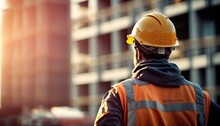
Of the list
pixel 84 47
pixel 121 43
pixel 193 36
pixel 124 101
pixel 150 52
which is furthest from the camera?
pixel 84 47

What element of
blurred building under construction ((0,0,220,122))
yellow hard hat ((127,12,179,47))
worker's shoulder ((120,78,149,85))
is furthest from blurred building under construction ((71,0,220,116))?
worker's shoulder ((120,78,149,85))

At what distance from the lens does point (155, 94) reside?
2.76 metres

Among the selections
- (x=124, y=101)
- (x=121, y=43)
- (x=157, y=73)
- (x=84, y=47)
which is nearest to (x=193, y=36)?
(x=121, y=43)

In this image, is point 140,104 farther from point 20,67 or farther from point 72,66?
point 20,67

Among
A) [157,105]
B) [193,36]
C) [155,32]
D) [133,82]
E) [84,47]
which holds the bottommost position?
[157,105]

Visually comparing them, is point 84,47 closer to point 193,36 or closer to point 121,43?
point 121,43

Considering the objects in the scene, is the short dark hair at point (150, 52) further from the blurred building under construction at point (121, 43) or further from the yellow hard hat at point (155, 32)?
the blurred building under construction at point (121, 43)

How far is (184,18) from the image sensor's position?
35500mm

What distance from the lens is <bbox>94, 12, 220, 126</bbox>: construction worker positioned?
2672mm

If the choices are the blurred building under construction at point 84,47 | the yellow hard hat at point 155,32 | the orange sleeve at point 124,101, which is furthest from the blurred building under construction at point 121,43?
the orange sleeve at point 124,101

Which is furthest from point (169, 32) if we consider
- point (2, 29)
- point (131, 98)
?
point (2, 29)

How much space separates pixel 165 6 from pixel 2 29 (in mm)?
34034

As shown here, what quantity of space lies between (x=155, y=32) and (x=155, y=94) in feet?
1.16

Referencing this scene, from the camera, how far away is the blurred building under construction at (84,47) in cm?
3375
